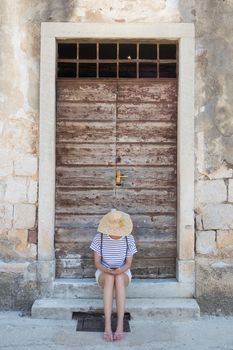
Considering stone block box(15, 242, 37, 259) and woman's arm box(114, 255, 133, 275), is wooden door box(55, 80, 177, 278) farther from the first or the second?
woman's arm box(114, 255, 133, 275)

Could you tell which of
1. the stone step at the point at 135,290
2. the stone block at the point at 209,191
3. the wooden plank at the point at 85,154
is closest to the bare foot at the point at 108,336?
the stone step at the point at 135,290

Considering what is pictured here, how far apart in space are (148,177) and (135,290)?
4.18 feet

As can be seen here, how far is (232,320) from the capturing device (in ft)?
16.8

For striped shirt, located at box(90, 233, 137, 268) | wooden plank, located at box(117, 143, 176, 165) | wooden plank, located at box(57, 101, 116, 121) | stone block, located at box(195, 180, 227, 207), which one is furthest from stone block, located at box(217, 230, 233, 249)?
wooden plank, located at box(57, 101, 116, 121)

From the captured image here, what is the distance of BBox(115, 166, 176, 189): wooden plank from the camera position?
543cm

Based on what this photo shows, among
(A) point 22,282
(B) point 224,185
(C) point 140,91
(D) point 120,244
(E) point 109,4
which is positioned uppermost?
(E) point 109,4

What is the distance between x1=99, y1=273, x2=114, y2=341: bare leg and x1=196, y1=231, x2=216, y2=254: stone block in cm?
115

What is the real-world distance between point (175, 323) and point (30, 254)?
1.73 metres

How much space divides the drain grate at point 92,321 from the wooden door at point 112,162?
0.52 metres

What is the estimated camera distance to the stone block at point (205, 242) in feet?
17.3

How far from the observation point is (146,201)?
543cm

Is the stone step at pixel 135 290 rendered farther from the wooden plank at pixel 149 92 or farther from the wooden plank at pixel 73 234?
the wooden plank at pixel 149 92

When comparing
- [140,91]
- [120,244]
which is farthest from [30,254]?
[140,91]

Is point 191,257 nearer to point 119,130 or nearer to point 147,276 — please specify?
point 147,276
